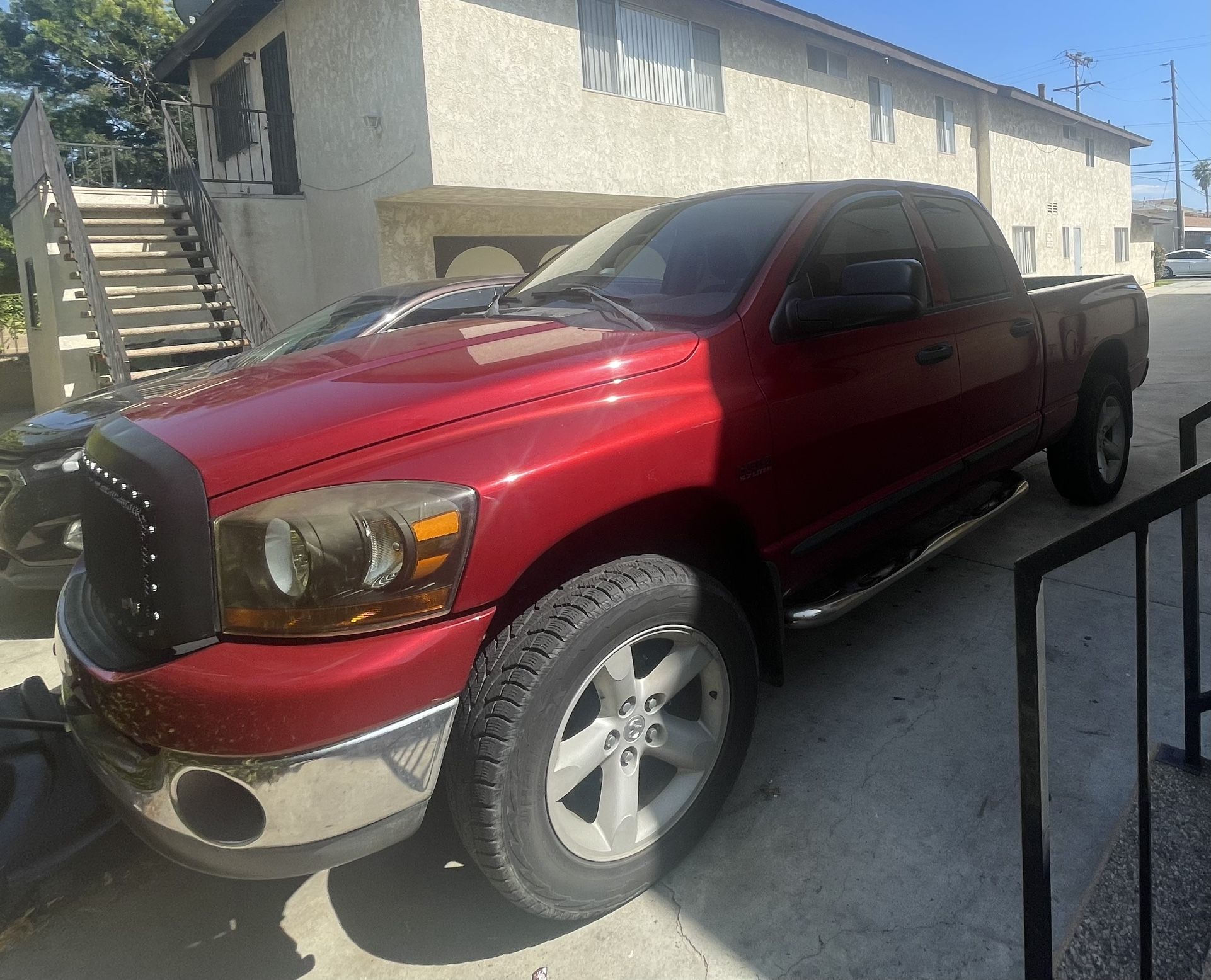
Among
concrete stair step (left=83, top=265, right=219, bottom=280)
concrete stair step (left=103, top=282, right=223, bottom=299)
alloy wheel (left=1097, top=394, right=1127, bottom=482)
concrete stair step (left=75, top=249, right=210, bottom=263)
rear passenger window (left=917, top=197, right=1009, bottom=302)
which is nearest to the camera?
rear passenger window (left=917, top=197, right=1009, bottom=302)

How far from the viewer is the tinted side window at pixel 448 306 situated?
514 centimetres

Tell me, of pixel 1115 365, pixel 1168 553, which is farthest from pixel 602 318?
pixel 1115 365

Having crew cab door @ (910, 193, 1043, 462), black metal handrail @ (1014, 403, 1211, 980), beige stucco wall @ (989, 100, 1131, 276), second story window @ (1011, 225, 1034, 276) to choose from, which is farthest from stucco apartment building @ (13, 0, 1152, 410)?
second story window @ (1011, 225, 1034, 276)

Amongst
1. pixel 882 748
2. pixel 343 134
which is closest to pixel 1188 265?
pixel 343 134

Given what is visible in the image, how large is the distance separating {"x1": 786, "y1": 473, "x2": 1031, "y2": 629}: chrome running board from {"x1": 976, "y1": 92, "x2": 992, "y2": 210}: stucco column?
19884mm

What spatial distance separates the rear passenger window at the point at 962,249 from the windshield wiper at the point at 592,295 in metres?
1.53

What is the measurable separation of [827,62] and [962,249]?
44.3 feet

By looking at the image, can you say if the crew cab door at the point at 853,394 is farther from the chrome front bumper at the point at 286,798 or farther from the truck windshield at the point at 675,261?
the chrome front bumper at the point at 286,798

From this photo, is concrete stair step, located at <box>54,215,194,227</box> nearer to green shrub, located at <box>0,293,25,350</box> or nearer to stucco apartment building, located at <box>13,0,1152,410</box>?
stucco apartment building, located at <box>13,0,1152,410</box>

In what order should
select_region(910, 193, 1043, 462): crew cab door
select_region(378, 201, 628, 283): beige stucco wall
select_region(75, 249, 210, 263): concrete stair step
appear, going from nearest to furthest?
select_region(910, 193, 1043, 462): crew cab door, select_region(75, 249, 210, 263): concrete stair step, select_region(378, 201, 628, 283): beige stucco wall

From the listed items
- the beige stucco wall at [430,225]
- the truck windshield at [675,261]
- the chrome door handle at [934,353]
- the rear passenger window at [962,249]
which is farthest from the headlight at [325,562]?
the beige stucco wall at [430,225]

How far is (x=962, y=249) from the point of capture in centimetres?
395

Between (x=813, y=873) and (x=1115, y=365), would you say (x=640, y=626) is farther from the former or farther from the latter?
(x=1115, y=365)

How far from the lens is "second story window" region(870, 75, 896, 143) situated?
17172 millimetres
